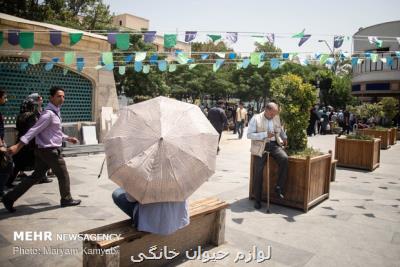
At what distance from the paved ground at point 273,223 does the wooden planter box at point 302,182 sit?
0.50ft

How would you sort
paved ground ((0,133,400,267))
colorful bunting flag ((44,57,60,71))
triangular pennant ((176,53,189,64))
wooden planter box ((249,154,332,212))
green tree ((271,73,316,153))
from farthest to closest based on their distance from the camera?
colorful bunting flag ((44,57,60,71))
triangular pennant ((176,53,189,64))
green tree ((271,73,316,153))
wooden planter box ((249,154,332,212))
paved ground ((0,133,400,267))

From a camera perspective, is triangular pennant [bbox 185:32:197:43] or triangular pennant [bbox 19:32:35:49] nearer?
triangular pennant [bbox 19:32:35:49]

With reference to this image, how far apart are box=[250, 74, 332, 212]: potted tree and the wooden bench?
1.98 m

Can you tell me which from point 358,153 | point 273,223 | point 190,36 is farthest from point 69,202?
point 358,153

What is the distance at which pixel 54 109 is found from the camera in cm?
498

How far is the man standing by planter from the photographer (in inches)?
209

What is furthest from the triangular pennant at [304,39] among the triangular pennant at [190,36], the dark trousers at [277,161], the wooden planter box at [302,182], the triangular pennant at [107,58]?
the triangular pennant at [107,58]

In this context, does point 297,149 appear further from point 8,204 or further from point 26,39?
point 26,39

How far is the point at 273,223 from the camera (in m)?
4.77

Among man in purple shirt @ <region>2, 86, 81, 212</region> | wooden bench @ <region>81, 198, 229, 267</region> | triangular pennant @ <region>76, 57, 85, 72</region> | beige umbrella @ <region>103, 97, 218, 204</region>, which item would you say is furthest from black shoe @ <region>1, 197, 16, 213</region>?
triangular pennant @ <region>76, 57, 85, 72</region>

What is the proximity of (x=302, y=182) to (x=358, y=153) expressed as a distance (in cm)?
472

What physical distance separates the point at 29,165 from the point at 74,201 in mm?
1511

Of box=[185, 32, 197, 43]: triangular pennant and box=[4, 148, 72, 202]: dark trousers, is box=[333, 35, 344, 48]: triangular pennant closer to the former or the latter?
box=[185, 32, 197, 43]: triangular pennant

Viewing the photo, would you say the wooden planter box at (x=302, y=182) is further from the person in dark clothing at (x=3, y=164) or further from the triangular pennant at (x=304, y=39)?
the triangular pennant at (x=304, y=39)
